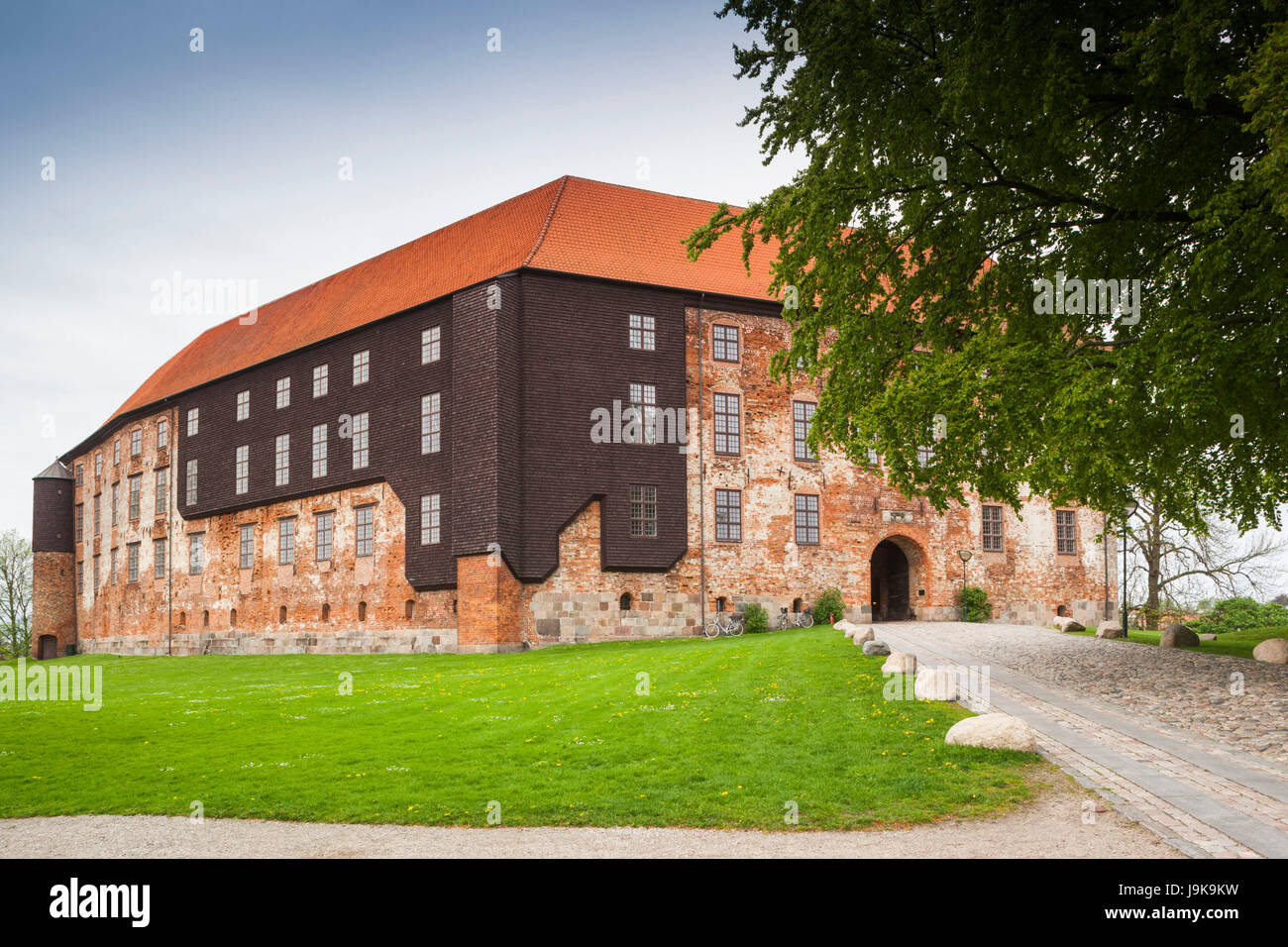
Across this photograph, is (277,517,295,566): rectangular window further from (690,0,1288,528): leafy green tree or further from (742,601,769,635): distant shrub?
(690,0,1288,528): leafy green tree

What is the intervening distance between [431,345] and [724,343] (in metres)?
10.1

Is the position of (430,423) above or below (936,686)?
above

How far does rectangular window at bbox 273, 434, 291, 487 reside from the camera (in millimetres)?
41750

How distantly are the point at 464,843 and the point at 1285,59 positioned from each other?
11465 millimetres

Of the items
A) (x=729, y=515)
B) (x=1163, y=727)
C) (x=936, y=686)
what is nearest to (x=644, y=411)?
(x=729, y=515)

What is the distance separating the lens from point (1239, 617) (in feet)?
111

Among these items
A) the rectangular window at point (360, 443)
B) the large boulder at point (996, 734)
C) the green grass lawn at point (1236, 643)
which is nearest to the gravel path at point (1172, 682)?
the green grass lawn at point (1236, 643)

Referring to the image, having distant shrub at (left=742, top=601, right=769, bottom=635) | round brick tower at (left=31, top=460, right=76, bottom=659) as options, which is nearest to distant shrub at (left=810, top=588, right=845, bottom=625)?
distant shrub at (left=742, top=601, right=769, bottom=635)

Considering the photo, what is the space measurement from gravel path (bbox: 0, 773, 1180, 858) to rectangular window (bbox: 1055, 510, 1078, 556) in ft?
119

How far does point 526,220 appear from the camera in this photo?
3653 centimetres

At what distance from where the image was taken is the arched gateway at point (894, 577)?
4019 centimetres

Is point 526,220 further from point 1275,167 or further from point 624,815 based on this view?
point 624,815

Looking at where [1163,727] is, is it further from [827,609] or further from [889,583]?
[889,583]

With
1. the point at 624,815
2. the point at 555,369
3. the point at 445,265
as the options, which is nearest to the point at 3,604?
the point at 445,265
